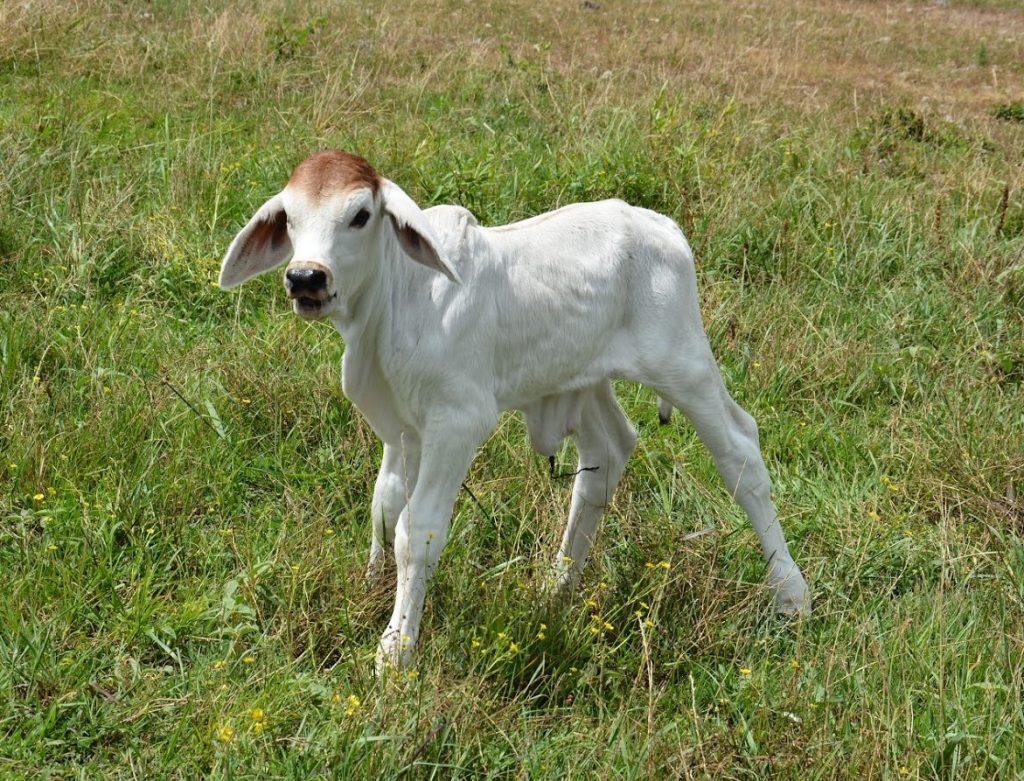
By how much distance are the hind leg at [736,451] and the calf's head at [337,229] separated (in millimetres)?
1014

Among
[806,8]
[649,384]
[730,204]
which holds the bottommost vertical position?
[806,8]

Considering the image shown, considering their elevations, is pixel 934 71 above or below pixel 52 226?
below

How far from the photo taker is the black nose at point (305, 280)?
124 inches

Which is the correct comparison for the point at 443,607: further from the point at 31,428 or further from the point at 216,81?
the point at 216,81

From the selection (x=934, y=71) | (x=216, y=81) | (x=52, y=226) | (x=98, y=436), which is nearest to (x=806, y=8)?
(x=934, y=71)

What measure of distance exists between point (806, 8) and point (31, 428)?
1196 cm

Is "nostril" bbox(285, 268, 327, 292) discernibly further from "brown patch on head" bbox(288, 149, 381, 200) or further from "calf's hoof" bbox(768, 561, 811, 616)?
"calf's hoof" bbox(768, 561, 811, 616)

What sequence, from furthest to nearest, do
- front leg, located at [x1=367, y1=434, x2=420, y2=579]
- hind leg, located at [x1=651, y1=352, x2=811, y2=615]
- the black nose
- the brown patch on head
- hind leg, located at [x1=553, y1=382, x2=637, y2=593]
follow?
hind leg, located at [x1=553, y1=382, x2=637, y2=593]
hind leg, located at [x1=651, y1=352, x2=811, y2=615]
front leg, located at [x1=367, y1=434, x2=420, y2=579]
the brown patch on head
the black nose

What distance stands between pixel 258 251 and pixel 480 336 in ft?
→ 2.20

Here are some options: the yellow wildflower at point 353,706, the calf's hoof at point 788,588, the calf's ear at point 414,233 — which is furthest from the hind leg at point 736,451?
the yellow wildflower at point 353,706

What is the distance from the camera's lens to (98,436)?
4.49 metres

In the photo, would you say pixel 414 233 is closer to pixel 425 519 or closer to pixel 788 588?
pixel 425 519

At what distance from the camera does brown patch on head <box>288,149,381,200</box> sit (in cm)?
332

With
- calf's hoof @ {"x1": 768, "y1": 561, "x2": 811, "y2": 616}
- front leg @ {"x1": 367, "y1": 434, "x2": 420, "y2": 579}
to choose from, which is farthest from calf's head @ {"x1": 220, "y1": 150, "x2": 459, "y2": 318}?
calf's hoof @ {"x1": 768, "y1": 561, "x2": 811, "y2": 616}
